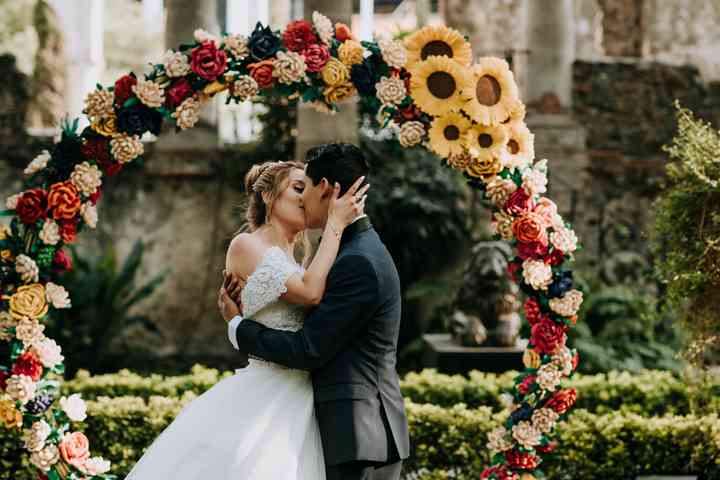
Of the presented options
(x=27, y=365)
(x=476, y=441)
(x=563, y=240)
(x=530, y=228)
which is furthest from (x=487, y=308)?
(x=27, y=365)

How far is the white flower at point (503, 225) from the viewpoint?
4.57 m

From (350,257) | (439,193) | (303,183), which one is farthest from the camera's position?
(439,193)

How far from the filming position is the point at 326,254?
359 cm

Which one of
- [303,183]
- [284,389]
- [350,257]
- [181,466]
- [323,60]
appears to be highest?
[323,60]

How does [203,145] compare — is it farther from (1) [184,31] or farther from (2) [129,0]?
(2) [129,0]

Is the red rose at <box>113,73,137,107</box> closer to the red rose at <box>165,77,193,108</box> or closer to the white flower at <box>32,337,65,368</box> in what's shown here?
the red rose at <box>165,77,193,108</box>

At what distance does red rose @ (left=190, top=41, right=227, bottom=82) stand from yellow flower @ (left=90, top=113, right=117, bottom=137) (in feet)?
1.56

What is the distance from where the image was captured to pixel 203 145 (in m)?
10.5

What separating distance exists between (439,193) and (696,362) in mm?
4937

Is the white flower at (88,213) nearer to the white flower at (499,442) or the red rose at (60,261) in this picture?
the red rose at (60,261)

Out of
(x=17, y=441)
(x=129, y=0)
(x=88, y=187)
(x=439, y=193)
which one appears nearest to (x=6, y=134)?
(x=439, y=193)

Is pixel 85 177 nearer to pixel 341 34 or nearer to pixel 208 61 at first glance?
pixel 208 61

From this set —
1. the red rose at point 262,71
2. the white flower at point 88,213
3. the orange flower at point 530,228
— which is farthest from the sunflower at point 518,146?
the white flower at point 88,213

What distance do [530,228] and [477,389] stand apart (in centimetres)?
258
